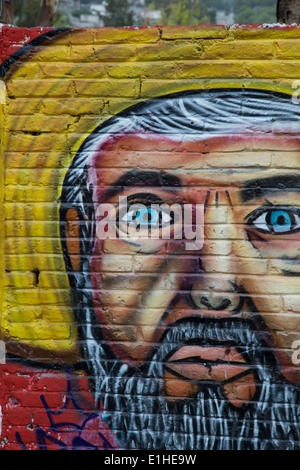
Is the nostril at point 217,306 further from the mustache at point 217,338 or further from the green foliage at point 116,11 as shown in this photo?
the green foliage at point 116,11

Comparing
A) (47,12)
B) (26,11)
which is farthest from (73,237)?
(26,11)

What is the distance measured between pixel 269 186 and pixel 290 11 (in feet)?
6.90

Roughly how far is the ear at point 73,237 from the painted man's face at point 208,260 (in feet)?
0.33

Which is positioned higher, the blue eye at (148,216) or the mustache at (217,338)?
the blue eye at (148,216)

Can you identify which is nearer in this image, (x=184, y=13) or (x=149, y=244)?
(x=149, y=244)

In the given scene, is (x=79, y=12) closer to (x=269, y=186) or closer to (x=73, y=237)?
(x=73, y=237)

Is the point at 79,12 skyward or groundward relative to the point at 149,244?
skyward

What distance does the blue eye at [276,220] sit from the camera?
240 centimetres

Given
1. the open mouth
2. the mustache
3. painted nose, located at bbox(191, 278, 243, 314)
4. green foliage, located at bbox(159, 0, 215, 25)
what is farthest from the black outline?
green foliage, located at bbox(159, 0, 215, 25)

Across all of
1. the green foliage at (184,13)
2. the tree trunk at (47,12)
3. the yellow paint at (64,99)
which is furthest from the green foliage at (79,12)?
the yellow paint at (64,99)

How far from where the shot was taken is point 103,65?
246cm

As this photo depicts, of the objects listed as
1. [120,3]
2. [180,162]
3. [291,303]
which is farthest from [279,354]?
[120,3]

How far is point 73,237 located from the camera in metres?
2.53
